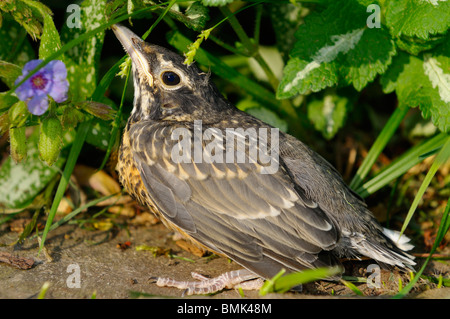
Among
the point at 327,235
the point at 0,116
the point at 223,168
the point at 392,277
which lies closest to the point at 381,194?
the point at 392,277

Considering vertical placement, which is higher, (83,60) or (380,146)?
(83,60)

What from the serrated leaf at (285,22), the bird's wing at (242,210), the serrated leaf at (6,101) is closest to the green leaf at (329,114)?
the serrated leaf at (285,22)

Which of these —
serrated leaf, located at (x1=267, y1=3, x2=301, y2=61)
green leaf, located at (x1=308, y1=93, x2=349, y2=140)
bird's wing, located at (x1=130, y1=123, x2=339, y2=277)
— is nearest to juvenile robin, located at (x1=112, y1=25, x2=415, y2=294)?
bird's wing, located at (x1=130, y1=123, x2=339, y2=277)

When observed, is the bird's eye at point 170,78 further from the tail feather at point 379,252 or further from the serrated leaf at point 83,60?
the tail feather at point 379,252

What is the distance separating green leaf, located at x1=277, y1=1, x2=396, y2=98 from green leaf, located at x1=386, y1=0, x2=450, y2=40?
7.7 inches

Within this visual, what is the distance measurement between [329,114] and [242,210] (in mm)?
1638

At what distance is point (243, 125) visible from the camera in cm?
371

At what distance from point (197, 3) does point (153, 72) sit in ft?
1.88

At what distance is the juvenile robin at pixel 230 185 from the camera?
10.6ft

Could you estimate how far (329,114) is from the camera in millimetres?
4512

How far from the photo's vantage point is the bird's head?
3607mm

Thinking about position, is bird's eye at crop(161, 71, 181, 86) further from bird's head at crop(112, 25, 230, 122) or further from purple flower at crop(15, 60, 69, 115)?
purple flower at crop(15, 60, 69, 115)

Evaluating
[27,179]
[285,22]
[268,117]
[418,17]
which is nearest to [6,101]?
[27,179]

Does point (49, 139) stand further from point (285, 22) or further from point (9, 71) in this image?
point (285, 22)
